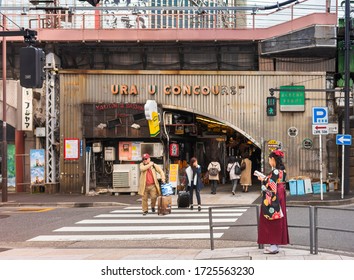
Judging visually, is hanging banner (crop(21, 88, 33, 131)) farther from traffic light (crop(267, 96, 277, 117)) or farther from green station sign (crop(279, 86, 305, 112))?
green station sign (crop(279, 86, 305, 112))

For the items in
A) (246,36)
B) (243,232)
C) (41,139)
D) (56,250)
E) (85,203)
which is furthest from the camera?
(41,139)

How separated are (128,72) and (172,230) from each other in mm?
11157

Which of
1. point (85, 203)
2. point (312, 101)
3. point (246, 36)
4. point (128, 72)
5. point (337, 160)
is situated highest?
point (246, 36)

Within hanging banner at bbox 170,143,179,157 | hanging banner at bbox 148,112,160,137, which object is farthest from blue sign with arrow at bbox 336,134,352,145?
hanging banner at bbox 148,112,160,137

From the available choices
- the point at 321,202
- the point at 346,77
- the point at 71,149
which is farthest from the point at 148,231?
the point at 346,77

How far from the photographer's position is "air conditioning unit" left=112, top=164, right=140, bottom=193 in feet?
70.5

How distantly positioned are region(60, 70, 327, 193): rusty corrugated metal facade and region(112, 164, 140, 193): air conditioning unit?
1.56 m

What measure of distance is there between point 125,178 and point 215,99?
528 cm

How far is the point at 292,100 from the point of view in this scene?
2133cm

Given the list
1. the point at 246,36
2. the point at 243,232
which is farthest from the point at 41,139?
the point at 243,232

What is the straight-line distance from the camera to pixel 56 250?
32.8 feet

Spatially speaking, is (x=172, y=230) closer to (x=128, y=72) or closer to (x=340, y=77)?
(x=128, y=72)
